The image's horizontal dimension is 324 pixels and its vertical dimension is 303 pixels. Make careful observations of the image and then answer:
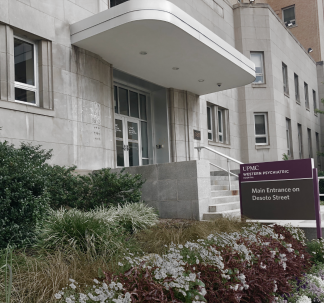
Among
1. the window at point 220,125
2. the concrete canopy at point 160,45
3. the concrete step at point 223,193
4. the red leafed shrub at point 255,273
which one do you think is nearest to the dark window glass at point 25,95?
the concrete canopy at point 160,45

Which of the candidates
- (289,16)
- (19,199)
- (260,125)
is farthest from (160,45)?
(289,16)

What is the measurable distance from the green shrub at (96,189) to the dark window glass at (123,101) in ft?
17.5

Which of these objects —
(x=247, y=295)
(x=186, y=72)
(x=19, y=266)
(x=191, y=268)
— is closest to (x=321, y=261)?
(x=247, y=295)

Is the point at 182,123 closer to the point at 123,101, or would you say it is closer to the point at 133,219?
the point at 123,101

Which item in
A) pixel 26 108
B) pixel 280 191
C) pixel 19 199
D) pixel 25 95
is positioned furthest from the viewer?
pixel 25 95

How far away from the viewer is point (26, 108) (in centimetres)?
848

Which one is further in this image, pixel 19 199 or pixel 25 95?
pixel 25 95

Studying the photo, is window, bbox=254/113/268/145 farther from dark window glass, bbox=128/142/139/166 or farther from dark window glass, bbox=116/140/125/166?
dark window glass, bbox=116/140/125/166

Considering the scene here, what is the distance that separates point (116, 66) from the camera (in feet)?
38.5

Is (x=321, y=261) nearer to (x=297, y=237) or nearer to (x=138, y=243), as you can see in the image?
(x=297, y=237)

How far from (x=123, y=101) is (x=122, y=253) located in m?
9.62

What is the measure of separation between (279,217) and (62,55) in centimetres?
667

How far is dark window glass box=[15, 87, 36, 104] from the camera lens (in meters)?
8.78

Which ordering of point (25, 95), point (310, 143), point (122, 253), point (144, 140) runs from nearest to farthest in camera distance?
point (122, 253)
point (25, 95)
point (144, 140)
point (310, 143)
